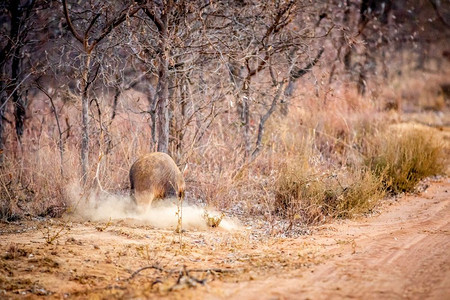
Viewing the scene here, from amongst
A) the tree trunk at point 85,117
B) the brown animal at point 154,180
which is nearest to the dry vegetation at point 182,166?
the tree trunk at point 85,117

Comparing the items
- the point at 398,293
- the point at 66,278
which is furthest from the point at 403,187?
the point at 66,278

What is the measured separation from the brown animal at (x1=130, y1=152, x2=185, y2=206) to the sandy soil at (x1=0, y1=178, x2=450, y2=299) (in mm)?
361

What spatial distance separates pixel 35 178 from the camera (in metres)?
6.48

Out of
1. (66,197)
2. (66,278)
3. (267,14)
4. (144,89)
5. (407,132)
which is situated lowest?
(66,278)

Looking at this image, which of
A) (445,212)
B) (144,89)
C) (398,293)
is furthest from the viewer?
(144,89)

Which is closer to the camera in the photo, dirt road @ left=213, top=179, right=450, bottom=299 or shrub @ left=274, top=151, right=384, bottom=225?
dirt road @ left=213, top=179, right=450, bottom=299

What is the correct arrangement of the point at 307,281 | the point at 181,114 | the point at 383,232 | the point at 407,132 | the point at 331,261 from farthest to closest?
the point at 407,132 → the point at 181,114 → the point at 383,232 → the point at 331,261 → the point at 307,281

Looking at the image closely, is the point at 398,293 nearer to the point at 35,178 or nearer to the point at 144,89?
the point at 35,178

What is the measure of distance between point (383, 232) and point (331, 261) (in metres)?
1.37

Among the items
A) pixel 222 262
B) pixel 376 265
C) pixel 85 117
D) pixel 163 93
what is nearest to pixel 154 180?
pixel 85 117

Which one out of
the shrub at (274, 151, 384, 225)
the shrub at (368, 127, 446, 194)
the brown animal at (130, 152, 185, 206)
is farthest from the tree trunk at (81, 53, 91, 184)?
the shrub at (368, 127, 446, 194)

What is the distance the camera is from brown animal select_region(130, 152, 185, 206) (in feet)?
18.3

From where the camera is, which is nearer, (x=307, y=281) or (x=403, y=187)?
(x=307, y=281)

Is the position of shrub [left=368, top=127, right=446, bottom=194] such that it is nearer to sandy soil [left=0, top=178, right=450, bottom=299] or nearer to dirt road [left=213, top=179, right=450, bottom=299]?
dirt road [left=213, top=179, right=450, bottom=299]
